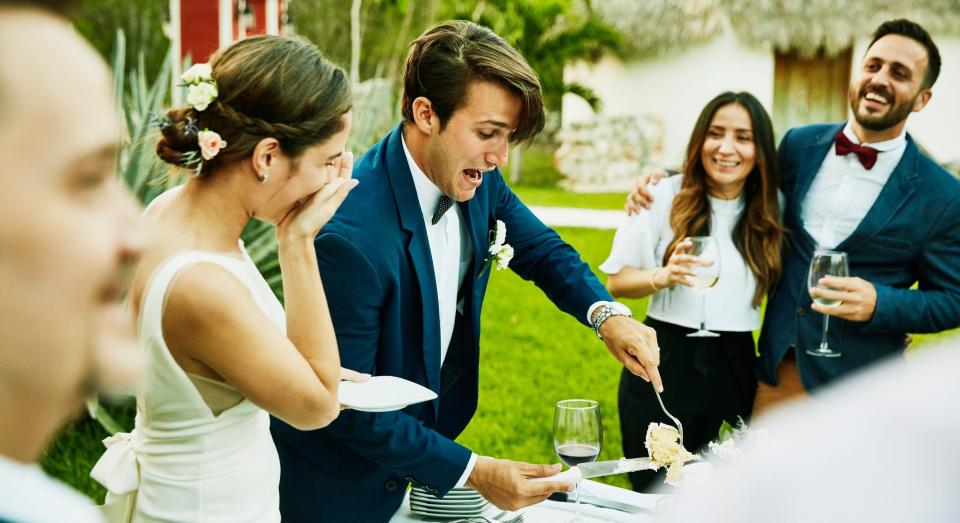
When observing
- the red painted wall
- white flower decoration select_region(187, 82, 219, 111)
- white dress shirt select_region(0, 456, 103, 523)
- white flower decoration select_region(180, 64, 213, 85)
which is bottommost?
the red painted wall

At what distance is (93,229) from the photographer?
54 centimetres

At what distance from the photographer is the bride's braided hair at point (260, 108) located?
1886 mm

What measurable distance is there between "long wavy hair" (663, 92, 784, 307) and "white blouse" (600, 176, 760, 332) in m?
0.04

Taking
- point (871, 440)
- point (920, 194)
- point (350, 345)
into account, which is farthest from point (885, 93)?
point (871, 440)

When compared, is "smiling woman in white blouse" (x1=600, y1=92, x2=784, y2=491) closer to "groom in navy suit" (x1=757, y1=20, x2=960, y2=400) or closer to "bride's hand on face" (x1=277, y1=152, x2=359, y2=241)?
→ "groom in navy suit" (x1=757, y1=20, x2=960, y2=400)

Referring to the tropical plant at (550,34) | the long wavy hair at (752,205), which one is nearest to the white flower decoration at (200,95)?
the long wavy hair at (752,205)

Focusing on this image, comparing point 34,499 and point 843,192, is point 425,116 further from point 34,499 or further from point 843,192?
point 34,499

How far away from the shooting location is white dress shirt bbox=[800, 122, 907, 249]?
3.60 meters

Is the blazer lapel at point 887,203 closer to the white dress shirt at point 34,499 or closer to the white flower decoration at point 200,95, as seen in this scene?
the white flower decoration at point 200,95

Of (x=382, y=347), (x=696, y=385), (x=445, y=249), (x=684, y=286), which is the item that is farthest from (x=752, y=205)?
(x=382, y=347)

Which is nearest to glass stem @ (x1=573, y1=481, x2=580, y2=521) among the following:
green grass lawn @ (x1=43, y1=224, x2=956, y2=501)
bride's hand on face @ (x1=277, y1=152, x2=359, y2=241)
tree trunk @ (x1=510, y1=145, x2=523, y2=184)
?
bride's hand on face @ (x1=277, y1=152, x2=359, y2=241)

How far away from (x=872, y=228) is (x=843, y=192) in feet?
0.72

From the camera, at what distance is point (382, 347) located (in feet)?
8.22

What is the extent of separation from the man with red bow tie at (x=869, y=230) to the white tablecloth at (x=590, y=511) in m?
1.26
